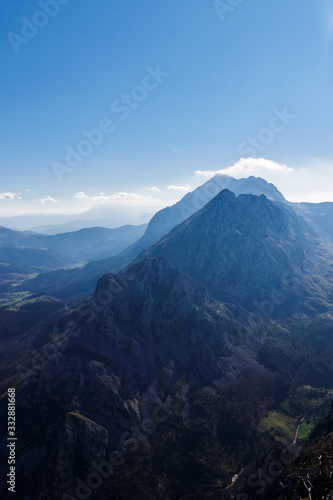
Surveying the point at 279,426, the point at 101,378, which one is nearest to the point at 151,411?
the point at 101,378

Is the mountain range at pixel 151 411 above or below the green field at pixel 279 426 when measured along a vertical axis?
above

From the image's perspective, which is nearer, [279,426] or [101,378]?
[101,378]

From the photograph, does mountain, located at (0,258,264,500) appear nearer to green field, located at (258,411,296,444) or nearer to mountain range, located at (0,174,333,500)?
mountain range, located at (0,174,333,500)

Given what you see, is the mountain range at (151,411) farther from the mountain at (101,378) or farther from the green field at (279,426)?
the green field at (279,426)

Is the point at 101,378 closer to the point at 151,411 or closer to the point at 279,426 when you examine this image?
the point at 151,411

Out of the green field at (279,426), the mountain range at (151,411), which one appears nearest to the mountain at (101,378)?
the mountain range at (151,411)

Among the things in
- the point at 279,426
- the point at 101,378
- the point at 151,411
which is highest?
the point at 101,378

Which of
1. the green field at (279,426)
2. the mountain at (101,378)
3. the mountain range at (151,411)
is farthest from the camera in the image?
the green field at (279,426)

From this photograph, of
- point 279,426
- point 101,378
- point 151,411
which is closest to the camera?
point 101,378

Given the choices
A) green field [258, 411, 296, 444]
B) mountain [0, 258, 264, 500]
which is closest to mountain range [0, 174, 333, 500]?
mountain [0, 258, 264, 500]

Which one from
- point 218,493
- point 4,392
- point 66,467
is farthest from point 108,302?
point 218,493

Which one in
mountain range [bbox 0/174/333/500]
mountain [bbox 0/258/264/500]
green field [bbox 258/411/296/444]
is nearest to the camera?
mountain range [bbox 0/174/333/500]

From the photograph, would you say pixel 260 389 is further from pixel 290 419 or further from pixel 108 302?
pixel 108 302
